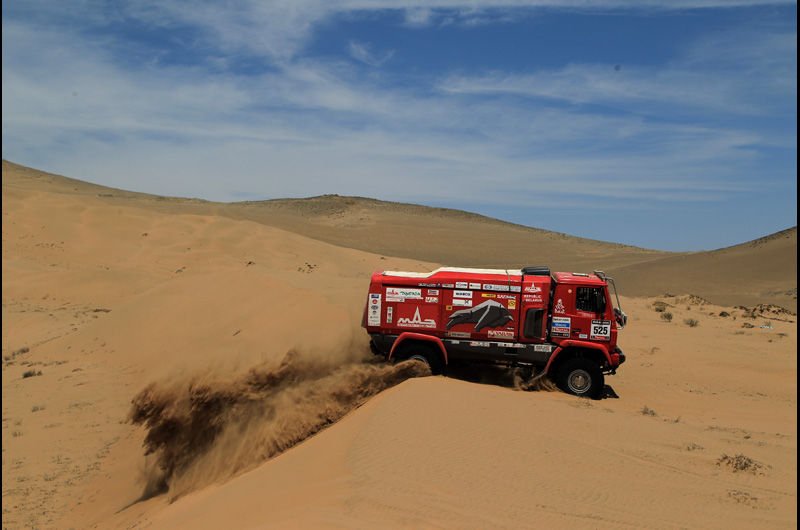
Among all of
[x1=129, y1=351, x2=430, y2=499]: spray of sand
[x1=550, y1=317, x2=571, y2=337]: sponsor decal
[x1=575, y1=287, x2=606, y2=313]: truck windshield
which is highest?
[x1=575, y1=287, x2=606, y2=313]: truck windshield

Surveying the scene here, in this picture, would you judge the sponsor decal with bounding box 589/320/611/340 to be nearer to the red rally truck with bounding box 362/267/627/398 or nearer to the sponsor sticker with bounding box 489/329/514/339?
the red rally truck with bounding box 362/267/627/398

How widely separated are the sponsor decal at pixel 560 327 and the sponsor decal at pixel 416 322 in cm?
229

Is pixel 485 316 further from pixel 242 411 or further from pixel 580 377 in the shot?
pixel 242 411

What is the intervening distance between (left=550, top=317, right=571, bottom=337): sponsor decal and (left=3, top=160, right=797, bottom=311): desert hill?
95.0 ft

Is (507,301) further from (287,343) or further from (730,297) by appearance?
(730,297)

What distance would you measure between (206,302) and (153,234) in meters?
28.6

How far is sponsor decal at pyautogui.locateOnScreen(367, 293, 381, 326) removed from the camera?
13484mm

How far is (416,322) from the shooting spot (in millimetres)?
13484

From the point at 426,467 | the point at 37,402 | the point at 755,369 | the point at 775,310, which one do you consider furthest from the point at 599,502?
the point at 775,310

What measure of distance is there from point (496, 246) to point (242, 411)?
3007 inches

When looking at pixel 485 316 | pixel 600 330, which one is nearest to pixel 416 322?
pixel 485 316

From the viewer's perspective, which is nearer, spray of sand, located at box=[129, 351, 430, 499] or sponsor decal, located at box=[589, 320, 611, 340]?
spray of sand, located at box=[129, 351, 430, 499]

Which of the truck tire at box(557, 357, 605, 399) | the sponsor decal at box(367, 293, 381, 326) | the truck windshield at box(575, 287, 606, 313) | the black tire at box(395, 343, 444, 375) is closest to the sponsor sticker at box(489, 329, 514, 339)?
the black tire at box(395, 343, 444, 375)

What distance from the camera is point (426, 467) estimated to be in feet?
25.9
